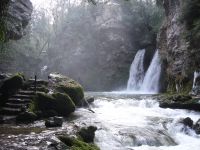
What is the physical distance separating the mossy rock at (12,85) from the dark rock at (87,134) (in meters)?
5.24

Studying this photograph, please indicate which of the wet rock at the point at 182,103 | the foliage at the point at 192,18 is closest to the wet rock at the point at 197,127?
the wet rock at the point at 182,103

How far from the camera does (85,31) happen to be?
162 feet

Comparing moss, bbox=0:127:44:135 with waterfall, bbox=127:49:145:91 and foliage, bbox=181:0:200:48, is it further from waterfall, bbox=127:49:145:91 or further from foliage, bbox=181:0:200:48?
waterfall, bbox=127:49:145:91

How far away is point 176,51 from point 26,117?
18.4 metres

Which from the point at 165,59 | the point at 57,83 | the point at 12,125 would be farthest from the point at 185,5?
the point at 12,125

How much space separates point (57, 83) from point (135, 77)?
23.2 meters

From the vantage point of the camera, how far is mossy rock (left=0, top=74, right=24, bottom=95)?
13.6 metres

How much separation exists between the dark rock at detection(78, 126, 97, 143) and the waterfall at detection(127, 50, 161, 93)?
76.1 feet

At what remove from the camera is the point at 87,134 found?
9758mm

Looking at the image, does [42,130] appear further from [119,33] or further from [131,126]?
[119,33]

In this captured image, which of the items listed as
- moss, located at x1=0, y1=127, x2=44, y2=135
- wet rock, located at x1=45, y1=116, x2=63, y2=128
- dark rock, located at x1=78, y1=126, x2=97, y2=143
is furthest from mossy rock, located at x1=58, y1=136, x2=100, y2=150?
wet rock, located at x1=45, y1=116, x2=63, y2=128

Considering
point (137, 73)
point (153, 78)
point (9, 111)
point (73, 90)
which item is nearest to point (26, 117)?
point (9, 111)

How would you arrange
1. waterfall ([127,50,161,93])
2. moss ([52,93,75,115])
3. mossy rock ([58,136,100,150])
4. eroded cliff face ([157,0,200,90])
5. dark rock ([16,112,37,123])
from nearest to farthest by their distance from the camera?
mossy rock ([58,136,100,150]) → dark rock ([16,112,37,123]) → moss ([52,93,75,115]) → eroded cliff face ([157,0,200,90]) → waterfall ([127,50,161,93])

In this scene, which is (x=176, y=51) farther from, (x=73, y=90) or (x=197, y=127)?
(x=197, y=127)
